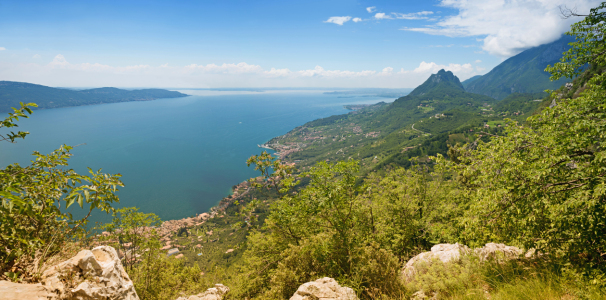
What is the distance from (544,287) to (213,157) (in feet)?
585

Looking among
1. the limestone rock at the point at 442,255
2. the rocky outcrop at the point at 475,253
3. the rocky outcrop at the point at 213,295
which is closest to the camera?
the rocky outcrop at the point at 475,253

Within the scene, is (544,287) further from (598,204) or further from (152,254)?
(152,254)

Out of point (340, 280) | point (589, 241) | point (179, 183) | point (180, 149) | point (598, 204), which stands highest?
point (598, 204)

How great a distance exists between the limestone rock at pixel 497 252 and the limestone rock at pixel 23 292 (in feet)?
38.4

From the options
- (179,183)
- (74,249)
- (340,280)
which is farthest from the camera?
(179,183)

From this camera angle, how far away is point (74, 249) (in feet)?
21.1

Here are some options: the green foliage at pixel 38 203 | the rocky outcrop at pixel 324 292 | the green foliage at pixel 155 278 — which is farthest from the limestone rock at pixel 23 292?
the green foliage at pixel 155 278

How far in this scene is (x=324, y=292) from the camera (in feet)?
23.2

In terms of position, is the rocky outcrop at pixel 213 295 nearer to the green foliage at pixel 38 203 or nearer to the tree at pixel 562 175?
the green foliage at pixel 38 203

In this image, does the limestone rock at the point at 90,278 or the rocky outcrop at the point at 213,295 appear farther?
the rocky outcrop at the point at 213,295

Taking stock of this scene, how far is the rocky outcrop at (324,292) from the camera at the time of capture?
6.98m

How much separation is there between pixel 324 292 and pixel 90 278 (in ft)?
20.2

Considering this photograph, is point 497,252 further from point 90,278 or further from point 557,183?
point 90,278

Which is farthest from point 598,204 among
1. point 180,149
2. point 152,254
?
point 180,149
